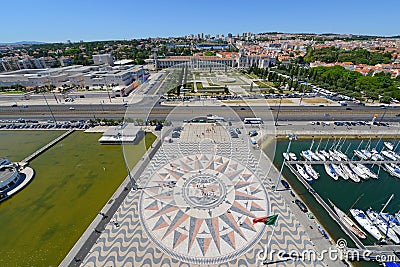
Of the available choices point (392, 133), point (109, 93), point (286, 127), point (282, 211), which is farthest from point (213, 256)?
point (109, 93)

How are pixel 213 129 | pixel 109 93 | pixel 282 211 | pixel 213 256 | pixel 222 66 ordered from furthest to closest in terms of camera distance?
pixel 222 66, pixel 109 93, pixel 213 129, pixel 282 211, pixel 213 256

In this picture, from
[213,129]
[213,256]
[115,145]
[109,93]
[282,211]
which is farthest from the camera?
[109,93]

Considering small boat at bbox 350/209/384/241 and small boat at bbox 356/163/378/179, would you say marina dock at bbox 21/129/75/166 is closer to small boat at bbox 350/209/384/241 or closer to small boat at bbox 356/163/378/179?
small boat at bbox 350/209/384/241

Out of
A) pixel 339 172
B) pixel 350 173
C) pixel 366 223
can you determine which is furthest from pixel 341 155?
pixel 366 223

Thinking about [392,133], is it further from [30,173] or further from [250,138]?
[30,173]

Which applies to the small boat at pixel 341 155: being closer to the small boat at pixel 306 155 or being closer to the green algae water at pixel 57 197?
the small boat at pixel 306 155

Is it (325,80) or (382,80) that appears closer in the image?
(382,80)

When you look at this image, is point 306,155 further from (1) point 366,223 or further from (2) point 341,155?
(1) point 366,223
